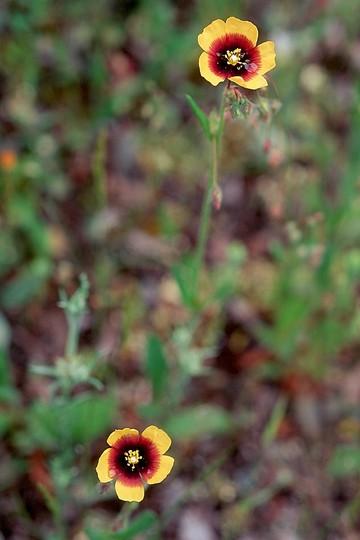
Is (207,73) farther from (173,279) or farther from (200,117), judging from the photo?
(173,279)

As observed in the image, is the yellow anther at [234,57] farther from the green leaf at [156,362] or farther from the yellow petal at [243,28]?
the green leaf at [156,362]

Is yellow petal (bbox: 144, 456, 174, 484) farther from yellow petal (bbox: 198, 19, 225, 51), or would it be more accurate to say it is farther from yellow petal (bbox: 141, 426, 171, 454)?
yellow petal (bbox: 198, 19, 225, 51)

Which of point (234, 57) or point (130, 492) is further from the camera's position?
point (234, 57)

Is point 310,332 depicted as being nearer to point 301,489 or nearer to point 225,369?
point 225,369

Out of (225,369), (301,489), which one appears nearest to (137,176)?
(225,369)

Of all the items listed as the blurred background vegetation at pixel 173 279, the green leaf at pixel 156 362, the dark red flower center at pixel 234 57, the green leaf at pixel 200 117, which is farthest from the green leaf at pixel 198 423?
the dark red flower center at pixel 234 57

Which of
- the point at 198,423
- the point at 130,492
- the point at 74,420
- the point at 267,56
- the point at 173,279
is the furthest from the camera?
the point at 173,279

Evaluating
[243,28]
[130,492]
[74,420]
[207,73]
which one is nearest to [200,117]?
[207,73]

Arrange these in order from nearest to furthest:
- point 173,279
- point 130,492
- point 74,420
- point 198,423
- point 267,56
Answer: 1. point 130,492
2. point 267,56
3. point 74,420
4. point 198,423
5. point 173,279
